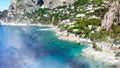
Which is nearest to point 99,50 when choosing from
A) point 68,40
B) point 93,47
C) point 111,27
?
point 93,47

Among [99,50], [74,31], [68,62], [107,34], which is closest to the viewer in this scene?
[68,62]

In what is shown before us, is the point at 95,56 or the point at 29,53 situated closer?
the point at 95,56

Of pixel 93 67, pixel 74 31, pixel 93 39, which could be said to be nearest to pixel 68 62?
pixel 93 67

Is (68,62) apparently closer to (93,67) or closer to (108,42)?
(93,67)

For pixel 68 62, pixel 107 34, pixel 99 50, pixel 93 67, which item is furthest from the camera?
pixel 107 34

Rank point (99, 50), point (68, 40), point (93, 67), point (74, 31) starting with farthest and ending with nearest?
point (74, 31)
point (68, 40)
point (99, 50)
point (93, 67)

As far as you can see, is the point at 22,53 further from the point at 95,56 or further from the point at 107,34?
the point at 107,34

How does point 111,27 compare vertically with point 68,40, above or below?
above

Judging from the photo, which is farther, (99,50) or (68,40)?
(68,40)

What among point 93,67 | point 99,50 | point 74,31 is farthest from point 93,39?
point 93,67

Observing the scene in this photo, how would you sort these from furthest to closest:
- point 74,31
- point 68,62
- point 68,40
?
1. point 74,31
2. point 68,40
3. point 68,62
